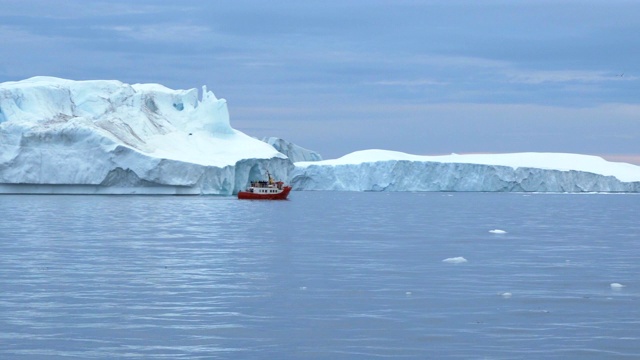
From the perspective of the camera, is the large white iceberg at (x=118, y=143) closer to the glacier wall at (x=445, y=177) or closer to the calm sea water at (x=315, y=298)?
the glacier wall at (x=445, y=177)

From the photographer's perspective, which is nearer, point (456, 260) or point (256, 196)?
point (456, 260)

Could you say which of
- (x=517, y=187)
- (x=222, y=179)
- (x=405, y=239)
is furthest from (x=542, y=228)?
(x=517, y=187)

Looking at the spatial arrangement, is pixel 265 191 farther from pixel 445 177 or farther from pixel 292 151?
pixel 292 151

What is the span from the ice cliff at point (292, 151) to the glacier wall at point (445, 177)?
13.7 feet

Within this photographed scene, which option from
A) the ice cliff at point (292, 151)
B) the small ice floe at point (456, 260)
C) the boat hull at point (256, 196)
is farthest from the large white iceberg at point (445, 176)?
the small ice floe at point (456, 260)

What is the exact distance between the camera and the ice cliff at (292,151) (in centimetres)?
8179

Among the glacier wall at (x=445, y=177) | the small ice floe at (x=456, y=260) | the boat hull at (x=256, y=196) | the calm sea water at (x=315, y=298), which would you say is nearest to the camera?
the calm sea water at (x=315, y=298)

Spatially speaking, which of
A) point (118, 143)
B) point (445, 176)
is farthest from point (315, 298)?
point (445, 176)

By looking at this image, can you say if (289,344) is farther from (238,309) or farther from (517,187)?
(517,187)

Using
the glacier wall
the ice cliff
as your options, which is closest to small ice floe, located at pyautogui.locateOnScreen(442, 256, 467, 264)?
the glacier wall

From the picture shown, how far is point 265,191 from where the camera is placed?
54688 millimetres

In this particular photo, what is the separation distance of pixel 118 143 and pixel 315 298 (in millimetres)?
39208

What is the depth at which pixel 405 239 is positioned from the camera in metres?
21.7

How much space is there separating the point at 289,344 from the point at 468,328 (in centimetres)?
178
